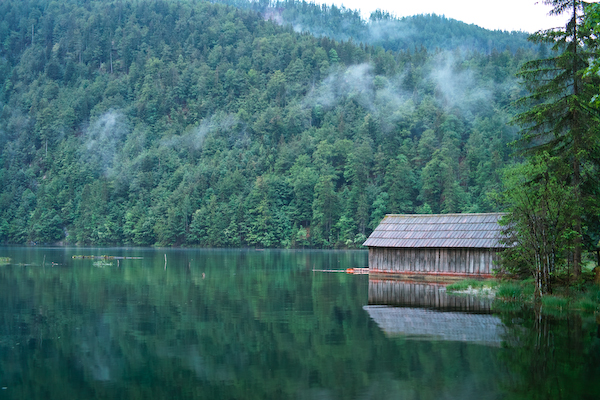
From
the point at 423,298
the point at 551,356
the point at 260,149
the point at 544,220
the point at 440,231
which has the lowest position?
the point at 423,298

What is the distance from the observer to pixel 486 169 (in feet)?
398

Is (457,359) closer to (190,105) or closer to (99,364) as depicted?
(99,364)

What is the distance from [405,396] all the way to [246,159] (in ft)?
448

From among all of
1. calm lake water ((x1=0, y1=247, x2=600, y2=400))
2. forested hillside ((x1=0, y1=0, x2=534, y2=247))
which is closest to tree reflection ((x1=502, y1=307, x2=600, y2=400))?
calm lake water ((x1=0, y1=247, x2=600, y2=400))

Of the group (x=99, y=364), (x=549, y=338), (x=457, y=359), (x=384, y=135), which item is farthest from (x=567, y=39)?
(x=384, y=135)

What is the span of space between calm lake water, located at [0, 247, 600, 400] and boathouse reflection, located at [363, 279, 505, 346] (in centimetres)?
8

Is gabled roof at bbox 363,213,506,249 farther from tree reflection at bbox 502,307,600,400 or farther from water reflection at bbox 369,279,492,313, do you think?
tree reflection at bbox 502,307,600,400

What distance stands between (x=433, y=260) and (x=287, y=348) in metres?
24.6

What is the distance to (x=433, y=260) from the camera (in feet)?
141

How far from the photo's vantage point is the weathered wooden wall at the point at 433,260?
4047 centimetres

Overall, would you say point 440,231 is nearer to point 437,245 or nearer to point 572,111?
point 437,245

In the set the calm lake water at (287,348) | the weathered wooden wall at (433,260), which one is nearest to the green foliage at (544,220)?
the calm lake water at (287,348)

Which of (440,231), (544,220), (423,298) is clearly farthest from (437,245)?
(544,220)

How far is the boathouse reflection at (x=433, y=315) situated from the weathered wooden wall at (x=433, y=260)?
3.69m
